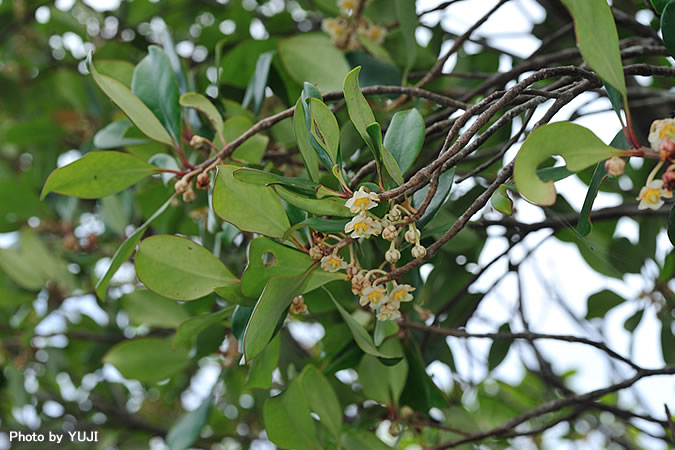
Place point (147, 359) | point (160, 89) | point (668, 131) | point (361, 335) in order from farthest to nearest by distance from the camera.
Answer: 1. point (147, 359)
2. point (160, 89)
3. point (361, 335)
4. point (668, 131)

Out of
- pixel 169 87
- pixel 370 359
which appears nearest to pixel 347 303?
pixel 370 359

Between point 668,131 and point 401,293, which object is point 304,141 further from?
point 668,131

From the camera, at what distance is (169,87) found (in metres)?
0.75

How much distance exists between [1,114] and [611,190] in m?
1.97

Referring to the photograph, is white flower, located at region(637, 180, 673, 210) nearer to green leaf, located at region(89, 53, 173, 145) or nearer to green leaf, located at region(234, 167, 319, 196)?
green leaf, located at region(234, 167, 319, 196)

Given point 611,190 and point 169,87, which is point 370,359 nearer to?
point 169,87

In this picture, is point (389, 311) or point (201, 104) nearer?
point (389, 311)

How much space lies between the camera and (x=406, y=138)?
0.56 meters

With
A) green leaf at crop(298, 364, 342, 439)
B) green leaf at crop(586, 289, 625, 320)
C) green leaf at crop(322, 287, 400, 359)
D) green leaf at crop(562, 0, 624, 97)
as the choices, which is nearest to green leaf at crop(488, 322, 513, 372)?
green leaf at crop(586, 289, 625, 320)

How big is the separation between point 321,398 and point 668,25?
0.57 metres

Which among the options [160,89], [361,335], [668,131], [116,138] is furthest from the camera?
[116,138]

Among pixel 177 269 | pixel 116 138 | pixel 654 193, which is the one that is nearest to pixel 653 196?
pixel 654 193

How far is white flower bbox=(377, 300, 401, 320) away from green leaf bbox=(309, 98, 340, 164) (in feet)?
0.49

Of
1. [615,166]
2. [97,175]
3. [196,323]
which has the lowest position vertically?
[196,323]
